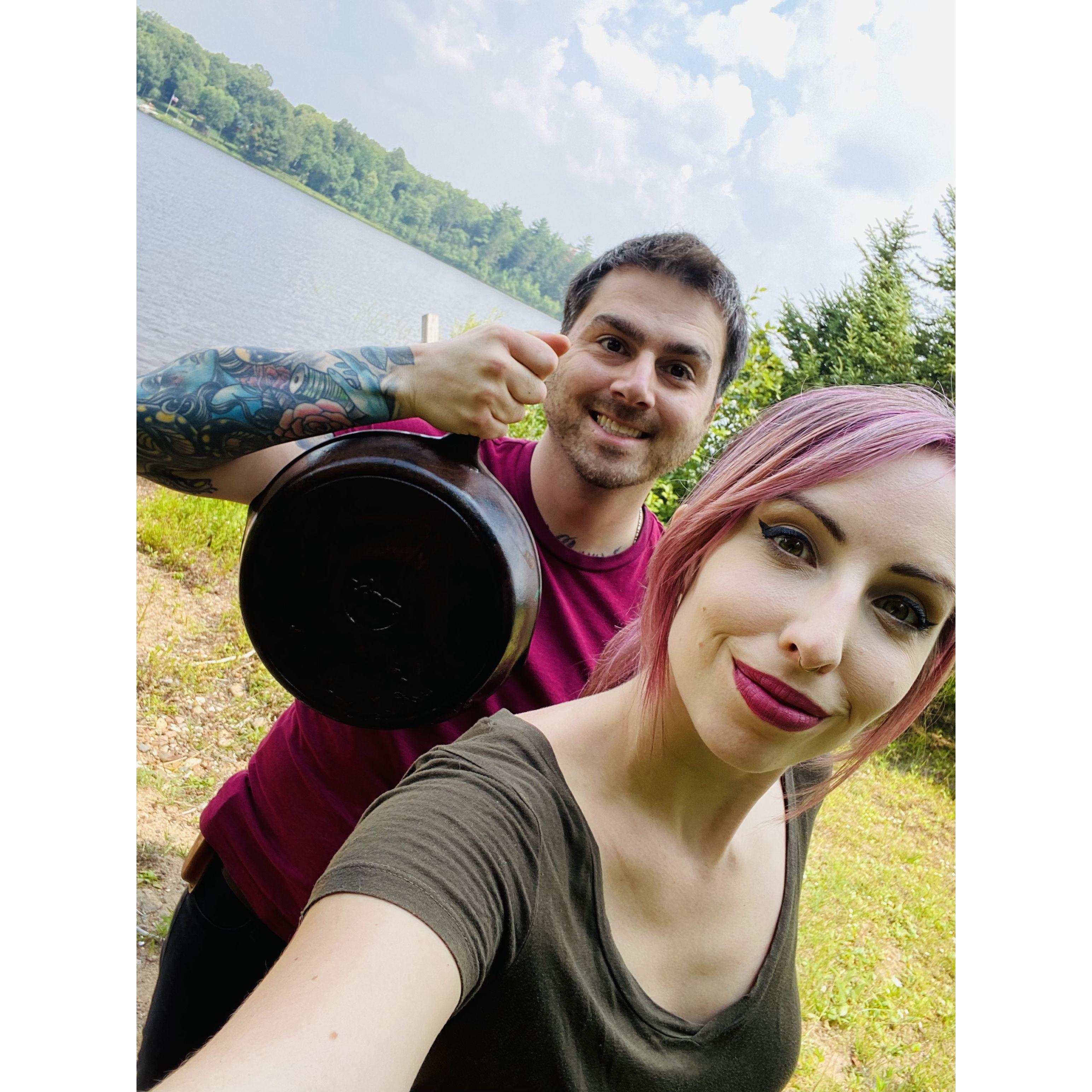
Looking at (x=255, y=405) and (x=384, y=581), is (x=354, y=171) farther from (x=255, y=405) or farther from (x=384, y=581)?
(x=384, y=581)

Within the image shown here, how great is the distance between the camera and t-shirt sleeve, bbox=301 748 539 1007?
0.62m

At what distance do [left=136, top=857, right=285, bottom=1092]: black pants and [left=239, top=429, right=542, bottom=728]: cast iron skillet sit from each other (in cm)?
61

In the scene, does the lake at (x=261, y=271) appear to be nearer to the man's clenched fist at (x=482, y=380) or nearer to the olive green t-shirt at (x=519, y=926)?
the man's clenched fist at (x=482, y=380)

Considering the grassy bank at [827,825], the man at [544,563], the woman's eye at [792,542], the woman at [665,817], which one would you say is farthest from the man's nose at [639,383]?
the grassy bank at [827,825]

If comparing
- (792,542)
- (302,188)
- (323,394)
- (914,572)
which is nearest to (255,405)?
(323,394)

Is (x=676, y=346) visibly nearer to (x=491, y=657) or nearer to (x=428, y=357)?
(x=428, y=357)

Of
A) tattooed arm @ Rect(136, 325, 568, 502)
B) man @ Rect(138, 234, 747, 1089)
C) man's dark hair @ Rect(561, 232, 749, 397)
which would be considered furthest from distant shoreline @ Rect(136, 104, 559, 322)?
tattooed arm @ Rect(136, 325, 568, 502)

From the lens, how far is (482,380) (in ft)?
3.08

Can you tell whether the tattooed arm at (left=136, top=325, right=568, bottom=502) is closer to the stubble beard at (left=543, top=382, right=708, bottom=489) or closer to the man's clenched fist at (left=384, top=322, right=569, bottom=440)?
the man's clenched fist at (left=384, top=322, right=569, bottom=440)

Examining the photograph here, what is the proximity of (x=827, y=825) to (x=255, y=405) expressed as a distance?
279 cm

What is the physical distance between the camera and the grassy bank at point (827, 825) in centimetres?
233

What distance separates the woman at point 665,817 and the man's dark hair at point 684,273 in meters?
0.60
